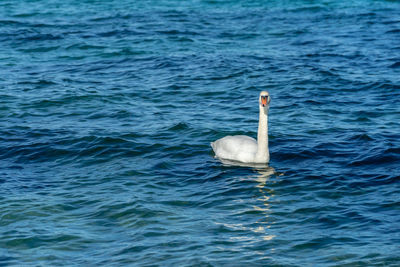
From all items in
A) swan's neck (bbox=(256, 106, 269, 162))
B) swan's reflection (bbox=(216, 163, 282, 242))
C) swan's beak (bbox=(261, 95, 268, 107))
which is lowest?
swan's reflection (bbox=(216, 163, 282, 242))

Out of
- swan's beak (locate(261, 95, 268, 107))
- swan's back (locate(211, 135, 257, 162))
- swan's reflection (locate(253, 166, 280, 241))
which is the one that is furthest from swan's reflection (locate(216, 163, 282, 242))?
swan's beak (locate(261, 95, 268, 107))

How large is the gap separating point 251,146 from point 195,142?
2084 millimetres

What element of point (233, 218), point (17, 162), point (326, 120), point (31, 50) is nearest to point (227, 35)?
point (31, 50)

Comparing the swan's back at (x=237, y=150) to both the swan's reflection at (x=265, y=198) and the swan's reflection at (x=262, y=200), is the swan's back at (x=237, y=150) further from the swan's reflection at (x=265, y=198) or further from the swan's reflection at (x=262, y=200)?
the swan's reflection at (x=265, y=198)

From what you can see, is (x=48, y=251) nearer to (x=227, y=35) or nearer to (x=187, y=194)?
(x=187, y=194)

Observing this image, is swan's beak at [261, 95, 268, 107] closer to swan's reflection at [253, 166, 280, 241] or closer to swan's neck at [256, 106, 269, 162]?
swan's neck at [256, 106, 269, 162]

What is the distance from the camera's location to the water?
11.7 meters

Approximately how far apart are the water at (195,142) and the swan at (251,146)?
1.25 feet

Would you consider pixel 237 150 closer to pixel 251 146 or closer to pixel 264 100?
pixel 251 146

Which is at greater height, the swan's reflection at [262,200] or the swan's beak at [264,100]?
the swan's beak at [264,100]

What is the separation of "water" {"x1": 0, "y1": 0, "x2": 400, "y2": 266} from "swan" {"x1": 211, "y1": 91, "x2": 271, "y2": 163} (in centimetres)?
38

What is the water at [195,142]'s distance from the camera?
11.7 m

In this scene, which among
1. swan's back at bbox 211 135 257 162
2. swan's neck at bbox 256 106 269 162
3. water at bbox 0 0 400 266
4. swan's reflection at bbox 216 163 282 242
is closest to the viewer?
water at bbox 0 0 400 266

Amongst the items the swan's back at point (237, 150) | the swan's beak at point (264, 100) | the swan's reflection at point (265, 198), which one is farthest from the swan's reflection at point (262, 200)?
the swan's beak at point (264, 100)
